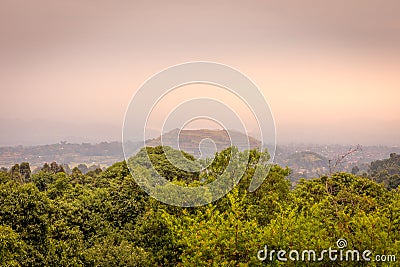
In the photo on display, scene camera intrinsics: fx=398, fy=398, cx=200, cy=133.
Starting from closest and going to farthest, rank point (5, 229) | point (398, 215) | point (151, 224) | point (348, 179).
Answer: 1. point (398, 215)
2. point (5, 229)
3. point (151, 224)
4. point (348, 179)

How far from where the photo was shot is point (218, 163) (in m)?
29.4

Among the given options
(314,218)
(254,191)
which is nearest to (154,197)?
(254,191)

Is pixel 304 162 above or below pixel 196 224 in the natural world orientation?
below

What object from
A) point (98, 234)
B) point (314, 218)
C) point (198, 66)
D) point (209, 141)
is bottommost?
point (98, 234)

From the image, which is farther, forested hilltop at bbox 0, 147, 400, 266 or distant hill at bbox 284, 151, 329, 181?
distant hill at bbox 284, 151, 329, 181

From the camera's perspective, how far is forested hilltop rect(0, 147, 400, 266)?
587 inches

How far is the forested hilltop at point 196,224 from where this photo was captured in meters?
14.9

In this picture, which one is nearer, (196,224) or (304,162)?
(196,224)

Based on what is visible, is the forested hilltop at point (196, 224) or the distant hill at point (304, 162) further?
the distant hill at point (304, 162)

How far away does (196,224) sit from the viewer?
20.5m

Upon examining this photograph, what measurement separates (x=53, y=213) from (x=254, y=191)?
13937 millimetres

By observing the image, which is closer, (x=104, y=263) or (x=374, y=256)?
(x=374, y=256)

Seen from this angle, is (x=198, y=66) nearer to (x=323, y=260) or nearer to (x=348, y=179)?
(x=323, y=260)

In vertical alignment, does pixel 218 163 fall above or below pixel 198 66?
below
